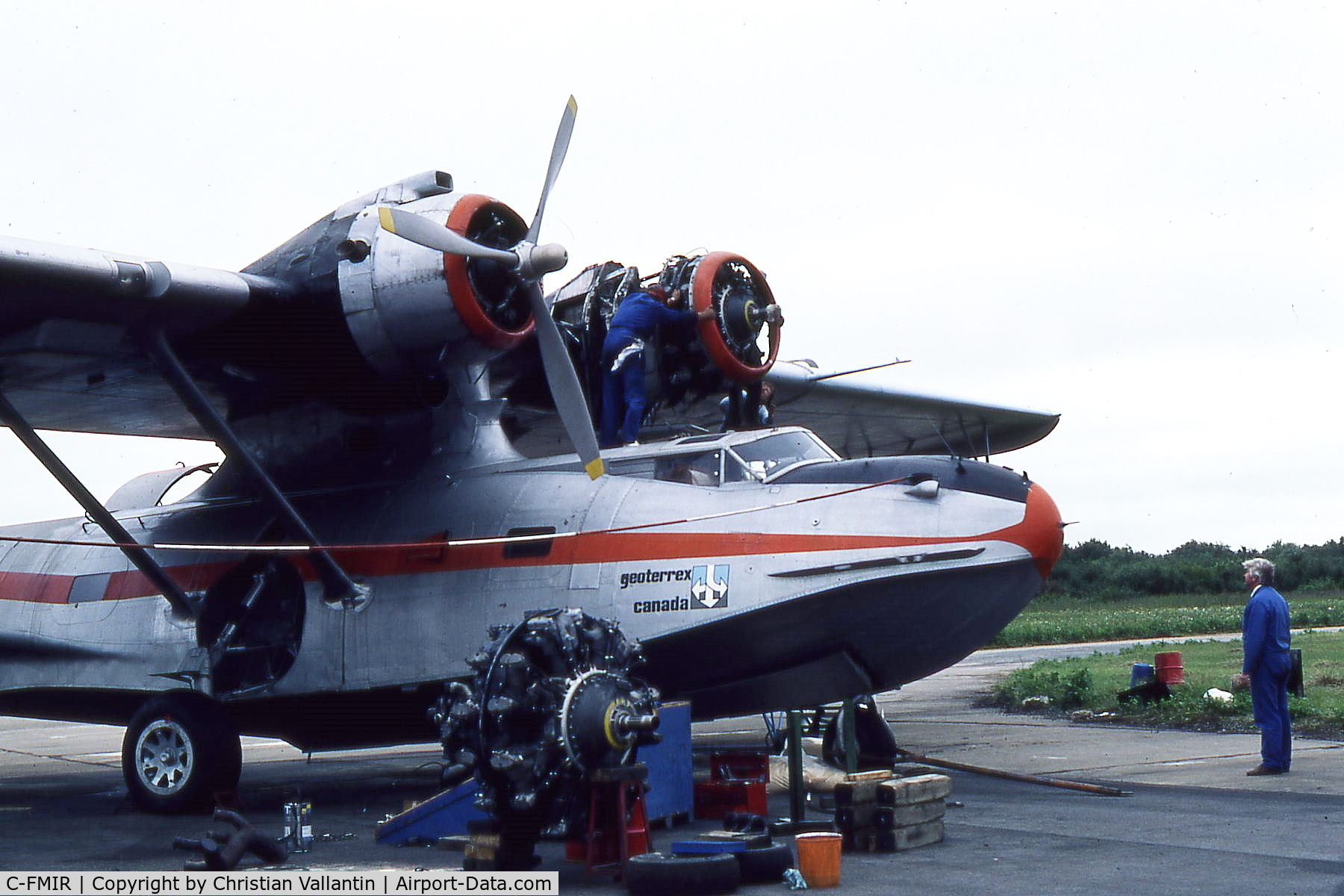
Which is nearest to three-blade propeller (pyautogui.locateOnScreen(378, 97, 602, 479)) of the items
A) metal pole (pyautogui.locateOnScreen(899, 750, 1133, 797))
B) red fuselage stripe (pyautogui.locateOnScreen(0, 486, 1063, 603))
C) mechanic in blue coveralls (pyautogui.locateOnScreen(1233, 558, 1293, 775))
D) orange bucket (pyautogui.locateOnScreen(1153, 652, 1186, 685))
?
red fuselage stripe (pyautogui.locateOnScreen(0, 486, 1063, 603))

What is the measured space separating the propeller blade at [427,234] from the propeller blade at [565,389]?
0.85 metres

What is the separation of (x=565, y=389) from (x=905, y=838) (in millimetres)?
4920

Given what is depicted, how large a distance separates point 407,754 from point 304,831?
30.2 feet

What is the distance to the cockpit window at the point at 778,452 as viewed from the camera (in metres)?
10.8

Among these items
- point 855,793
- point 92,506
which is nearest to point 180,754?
point 92,506

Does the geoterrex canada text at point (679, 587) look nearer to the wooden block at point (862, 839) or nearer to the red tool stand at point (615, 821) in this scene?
the wooden block at point (862, 839)

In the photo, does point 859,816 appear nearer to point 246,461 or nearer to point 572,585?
point 572,585

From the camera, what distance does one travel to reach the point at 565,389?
1144cm

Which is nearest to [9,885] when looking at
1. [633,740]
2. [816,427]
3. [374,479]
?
→ [633,740]

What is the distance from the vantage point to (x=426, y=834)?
29.4 ft

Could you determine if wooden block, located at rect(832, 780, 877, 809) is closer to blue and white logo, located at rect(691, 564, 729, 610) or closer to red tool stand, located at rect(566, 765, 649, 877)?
red tool stand, located at rect(566, 765, 649, 877)

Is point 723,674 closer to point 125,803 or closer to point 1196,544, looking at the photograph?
point 125,803

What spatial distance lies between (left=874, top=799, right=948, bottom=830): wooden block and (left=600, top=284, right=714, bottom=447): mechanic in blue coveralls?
482 centimetres

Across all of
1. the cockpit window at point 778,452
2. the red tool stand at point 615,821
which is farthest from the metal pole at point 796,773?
the cockpit window at point 778,452
